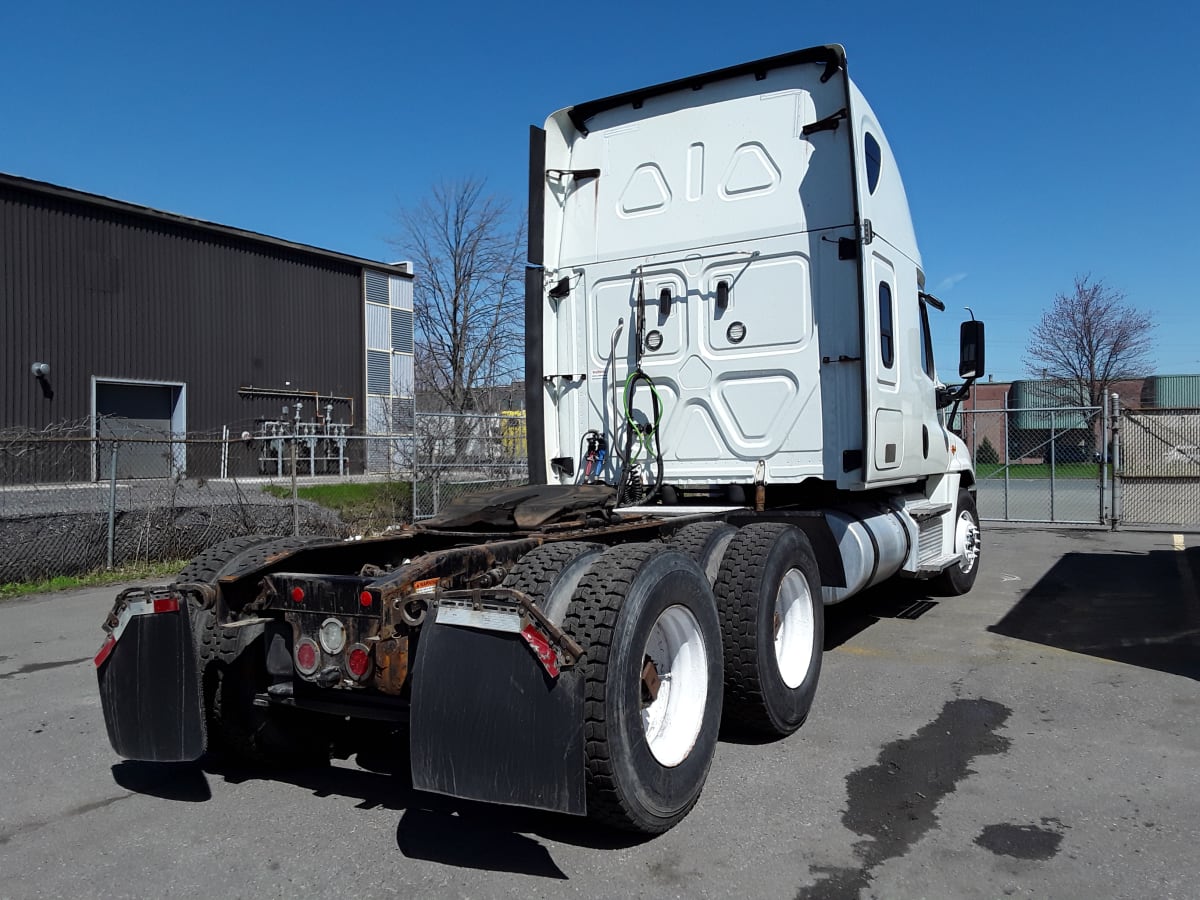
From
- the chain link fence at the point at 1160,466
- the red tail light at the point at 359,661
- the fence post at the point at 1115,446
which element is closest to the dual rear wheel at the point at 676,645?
the red tail light at the point at 359,661

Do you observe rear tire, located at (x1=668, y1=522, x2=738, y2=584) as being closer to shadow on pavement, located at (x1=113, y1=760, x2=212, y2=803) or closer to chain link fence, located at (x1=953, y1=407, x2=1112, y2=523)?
shadow on pavement, located at (x1=113, y1=760, x2=212, y2=803)

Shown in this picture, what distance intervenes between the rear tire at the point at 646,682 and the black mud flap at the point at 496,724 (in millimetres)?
159

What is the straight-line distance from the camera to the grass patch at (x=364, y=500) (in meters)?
14.1

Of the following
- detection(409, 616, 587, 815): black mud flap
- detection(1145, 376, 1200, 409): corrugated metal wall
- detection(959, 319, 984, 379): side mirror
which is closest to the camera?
detection(409, 616, 587, 815): black mud flap

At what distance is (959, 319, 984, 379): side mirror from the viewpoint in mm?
7996

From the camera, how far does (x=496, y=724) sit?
10.5 ft

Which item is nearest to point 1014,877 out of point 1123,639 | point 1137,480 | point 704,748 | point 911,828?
point 911,828

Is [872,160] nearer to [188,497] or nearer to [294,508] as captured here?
[294,508]

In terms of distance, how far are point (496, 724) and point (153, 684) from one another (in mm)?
1677

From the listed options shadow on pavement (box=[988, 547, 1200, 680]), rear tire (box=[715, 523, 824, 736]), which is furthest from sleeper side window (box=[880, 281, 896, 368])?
shadow on pavement (box=[988, 547, 1200, 680])

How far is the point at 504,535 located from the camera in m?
4.75

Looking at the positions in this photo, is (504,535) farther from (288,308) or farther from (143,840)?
(288,308)

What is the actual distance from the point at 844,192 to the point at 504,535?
131 inches

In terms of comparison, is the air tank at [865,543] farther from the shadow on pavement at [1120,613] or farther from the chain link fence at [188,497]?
the chain link fence at [188,497]
